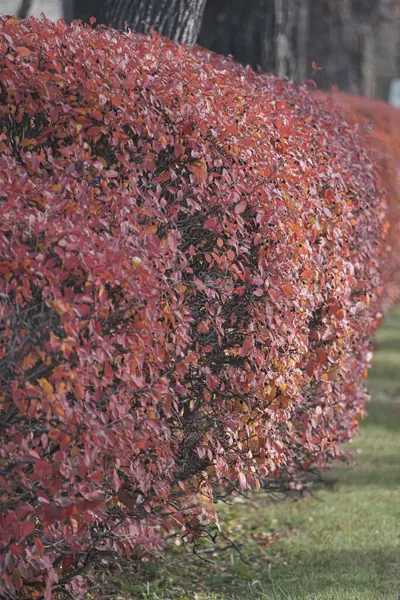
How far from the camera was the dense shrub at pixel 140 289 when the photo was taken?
3.05 m

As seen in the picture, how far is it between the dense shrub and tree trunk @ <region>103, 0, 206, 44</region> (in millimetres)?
1441

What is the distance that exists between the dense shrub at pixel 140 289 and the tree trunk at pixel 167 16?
1.44 metres

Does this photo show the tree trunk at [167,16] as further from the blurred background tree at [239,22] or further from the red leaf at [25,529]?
the red leaf at [25,529]

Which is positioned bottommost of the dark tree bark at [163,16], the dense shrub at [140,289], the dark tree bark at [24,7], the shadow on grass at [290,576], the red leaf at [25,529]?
the shadow on grass at [290,576]

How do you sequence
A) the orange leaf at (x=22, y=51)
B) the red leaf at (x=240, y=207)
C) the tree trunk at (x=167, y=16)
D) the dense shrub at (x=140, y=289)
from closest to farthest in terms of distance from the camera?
1. the dense shrub at (x=140, y=289)
2. the orange leaf at (x=22, y=51)
3. the red leaf at (x=240, y=207)
4. the tree trunk at (x=167, y=16)

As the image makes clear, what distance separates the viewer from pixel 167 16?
5941 mm

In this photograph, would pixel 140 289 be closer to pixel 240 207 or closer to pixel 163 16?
pixel 240 207

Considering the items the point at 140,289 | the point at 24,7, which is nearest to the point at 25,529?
the point at 140,289

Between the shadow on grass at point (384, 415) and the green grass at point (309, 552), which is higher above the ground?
the shadow on grass at point (384, 415)

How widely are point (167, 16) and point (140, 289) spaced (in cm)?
330

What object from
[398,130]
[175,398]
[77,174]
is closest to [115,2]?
[77,174]

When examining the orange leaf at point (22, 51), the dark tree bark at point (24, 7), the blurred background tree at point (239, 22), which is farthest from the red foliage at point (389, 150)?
the orange leaf at point (22, 51)

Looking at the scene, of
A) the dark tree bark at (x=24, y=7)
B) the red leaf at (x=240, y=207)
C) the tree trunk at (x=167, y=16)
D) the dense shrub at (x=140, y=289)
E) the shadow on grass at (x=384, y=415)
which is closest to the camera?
the dense shrub at (x=140, y=289)

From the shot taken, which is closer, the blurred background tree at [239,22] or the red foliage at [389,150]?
the blurred background tree at [239,22]
